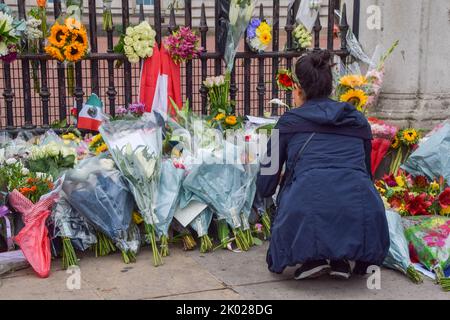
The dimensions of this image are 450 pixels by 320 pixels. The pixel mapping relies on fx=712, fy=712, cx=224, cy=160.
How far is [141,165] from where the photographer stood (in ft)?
14.3

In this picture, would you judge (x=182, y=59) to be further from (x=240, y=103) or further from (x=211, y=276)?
(x=211, y=276)

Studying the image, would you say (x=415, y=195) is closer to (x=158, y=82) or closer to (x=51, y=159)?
(x=158, y=82)

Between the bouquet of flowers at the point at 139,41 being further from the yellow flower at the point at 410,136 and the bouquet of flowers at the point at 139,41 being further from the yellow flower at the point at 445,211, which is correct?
the yellow flower at the point at 445,211

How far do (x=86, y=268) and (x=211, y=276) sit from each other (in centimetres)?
75

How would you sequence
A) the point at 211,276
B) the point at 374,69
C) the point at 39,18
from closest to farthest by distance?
the point at 211,276, the point at 39,18, the point at 374,69

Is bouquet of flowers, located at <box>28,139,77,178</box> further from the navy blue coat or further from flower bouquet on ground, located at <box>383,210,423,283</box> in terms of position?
flower bouquet on ground, located at <box>383,210,423,283</box>

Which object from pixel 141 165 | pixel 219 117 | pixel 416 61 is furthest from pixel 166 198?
pixel 416 61

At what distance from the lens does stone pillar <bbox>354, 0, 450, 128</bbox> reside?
580cm

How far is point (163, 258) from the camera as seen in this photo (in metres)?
4.40

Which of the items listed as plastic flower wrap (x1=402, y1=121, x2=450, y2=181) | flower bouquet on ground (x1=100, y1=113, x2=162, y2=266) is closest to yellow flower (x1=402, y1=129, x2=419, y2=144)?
plastic flower wrap (x1=402, y1=121, x2=450, y2=181)

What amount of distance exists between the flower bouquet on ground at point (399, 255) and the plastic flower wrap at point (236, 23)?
2.06 meters

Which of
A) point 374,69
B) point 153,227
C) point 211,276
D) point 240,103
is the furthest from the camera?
point 240,103

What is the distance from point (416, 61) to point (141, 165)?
8.90 ft
